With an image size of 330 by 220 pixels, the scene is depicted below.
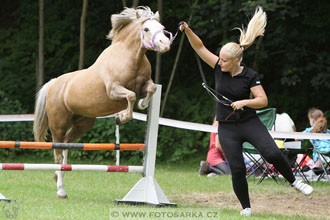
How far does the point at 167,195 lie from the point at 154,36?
2890 millimetres

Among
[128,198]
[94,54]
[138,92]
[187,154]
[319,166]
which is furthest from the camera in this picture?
[94,54]

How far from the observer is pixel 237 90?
545 centimetres

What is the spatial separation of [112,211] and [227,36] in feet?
25.3

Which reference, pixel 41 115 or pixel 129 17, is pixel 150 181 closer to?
pixel 41 115

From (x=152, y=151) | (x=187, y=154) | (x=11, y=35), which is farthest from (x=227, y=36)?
(x=152, y=151)

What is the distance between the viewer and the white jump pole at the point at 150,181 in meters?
6.16

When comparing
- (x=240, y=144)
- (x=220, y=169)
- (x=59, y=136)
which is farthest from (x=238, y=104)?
(x=220, y=169)

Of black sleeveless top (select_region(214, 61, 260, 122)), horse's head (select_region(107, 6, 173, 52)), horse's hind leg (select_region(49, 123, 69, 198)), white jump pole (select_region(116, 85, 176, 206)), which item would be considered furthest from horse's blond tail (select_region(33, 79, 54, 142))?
black sleeveless top (select_region(214, 61, 260, 122))

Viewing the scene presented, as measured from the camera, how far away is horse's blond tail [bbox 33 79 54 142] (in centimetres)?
683

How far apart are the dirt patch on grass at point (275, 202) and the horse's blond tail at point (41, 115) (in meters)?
1.86

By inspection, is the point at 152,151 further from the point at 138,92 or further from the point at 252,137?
the point at 252,137

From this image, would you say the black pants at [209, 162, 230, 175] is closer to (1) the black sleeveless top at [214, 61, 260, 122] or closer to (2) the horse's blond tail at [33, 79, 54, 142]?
(2) the horse's blond tail at [33, 79, 54, 142]

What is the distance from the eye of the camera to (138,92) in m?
5.81

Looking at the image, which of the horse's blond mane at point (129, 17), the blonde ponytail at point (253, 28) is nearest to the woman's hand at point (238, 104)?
the blonde ponytail at point (253, 28)
